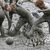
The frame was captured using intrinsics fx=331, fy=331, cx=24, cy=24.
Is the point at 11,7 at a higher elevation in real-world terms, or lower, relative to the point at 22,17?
higher

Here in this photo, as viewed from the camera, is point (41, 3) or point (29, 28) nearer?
point (41, 3)

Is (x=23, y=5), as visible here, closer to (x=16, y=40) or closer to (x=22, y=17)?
(x=22, y=17)

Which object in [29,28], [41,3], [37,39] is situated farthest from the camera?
[29,28]

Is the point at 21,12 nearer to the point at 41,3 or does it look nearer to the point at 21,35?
the point at 21,35

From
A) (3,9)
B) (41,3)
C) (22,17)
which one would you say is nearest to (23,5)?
(22,17)

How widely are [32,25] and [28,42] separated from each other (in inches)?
7.3

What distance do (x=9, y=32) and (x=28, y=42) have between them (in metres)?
0.39

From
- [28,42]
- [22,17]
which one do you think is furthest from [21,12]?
[28,42]

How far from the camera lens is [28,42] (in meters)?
3.39

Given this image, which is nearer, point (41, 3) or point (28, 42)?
point (41, 3)

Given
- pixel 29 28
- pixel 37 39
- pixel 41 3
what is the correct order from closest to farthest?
pixel 41 3, pixel 37 39, pixel 29 28

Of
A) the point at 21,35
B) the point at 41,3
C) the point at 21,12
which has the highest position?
the point at 41,3

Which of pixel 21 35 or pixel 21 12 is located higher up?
pixel 21 12

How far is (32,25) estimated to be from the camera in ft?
11.3
